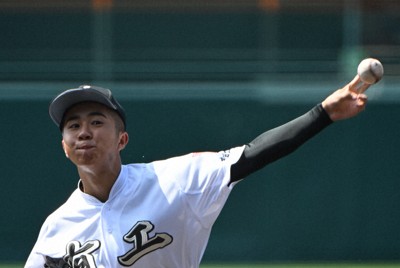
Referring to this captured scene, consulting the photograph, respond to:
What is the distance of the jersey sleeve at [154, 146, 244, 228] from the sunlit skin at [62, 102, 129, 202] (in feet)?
0.95

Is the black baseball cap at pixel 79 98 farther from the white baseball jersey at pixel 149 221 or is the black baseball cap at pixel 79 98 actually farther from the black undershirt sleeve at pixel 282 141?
the black undershirt sleeve at pixel 282 141

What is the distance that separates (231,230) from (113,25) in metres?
4.06

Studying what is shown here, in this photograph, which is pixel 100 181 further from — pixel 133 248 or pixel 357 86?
pixel 357 86

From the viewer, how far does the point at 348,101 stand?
4.04m

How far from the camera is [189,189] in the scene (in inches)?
171

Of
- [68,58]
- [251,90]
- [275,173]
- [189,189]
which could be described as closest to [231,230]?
[275,173]

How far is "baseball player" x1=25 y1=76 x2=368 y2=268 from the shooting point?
427 centimetres

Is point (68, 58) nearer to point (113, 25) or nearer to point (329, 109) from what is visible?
point (113, 25)

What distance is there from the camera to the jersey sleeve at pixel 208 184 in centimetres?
430

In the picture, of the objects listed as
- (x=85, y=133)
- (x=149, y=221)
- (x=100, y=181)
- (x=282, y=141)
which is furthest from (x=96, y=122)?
(x=282, y=141)

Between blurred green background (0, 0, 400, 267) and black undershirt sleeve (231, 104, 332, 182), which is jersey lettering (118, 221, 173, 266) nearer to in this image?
black undershirt sleeve (231, 104, 332, 182)

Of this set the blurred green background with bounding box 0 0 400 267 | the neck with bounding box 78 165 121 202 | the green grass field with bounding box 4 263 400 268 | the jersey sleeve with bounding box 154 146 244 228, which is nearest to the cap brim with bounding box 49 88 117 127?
the neck with bounding box 78 165 121 202

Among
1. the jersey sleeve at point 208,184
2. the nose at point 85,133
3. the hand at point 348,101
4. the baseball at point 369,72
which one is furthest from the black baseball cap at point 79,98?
the baseball at point 369,72

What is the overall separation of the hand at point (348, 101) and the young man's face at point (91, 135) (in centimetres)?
89
